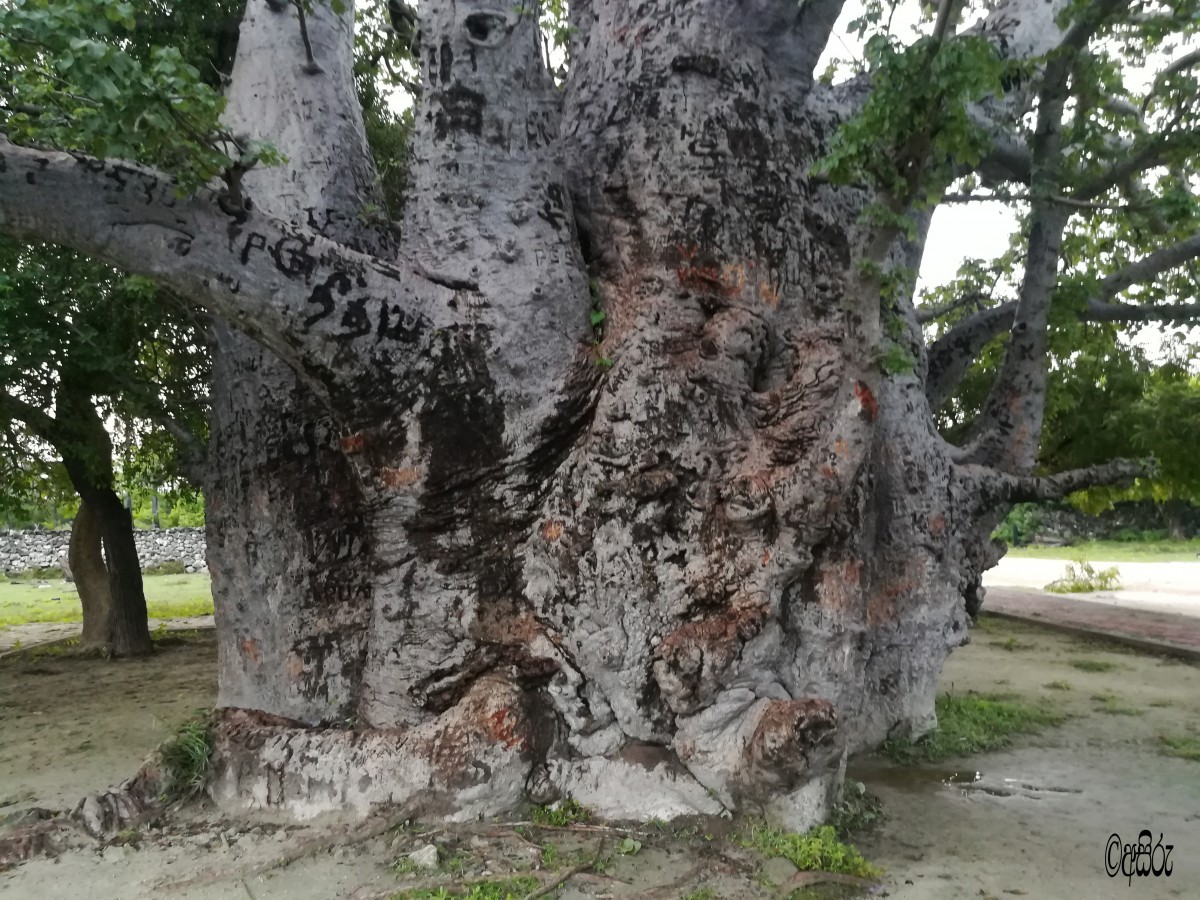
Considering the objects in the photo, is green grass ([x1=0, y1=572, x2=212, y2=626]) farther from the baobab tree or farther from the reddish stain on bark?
the reddish stain on bark

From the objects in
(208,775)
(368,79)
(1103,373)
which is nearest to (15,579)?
(368,79)

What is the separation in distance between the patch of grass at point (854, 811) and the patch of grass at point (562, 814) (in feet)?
3.52

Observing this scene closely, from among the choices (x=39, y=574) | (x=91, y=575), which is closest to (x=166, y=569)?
(x=39, y=574)

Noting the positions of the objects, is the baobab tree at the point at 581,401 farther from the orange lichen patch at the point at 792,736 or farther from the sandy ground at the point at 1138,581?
the sandy ground at the point at 1138,581

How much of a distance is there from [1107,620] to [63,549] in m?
24.1

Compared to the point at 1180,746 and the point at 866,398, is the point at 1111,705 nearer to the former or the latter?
the point at 1180,746

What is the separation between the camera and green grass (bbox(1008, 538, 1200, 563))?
75.5 feet

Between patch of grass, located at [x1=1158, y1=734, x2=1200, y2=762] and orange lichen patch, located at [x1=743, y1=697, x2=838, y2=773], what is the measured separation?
3075 millimetres

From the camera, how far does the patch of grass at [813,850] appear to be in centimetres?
363

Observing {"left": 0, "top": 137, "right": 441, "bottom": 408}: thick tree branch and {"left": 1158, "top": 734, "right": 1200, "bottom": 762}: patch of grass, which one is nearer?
{"left": 0, "top": 137, "right": 441, "bottom": 408}: thick tree branch

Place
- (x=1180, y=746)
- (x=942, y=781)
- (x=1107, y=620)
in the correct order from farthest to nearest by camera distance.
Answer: (x=1107, y=620), (x=1180, y=746), (x=942, y=781)

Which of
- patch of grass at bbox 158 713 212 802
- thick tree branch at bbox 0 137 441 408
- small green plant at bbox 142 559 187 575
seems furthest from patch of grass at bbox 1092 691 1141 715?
small green plant at bbox 142 559 187 575

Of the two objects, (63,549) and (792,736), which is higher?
(792,736)

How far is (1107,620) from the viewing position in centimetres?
1167
